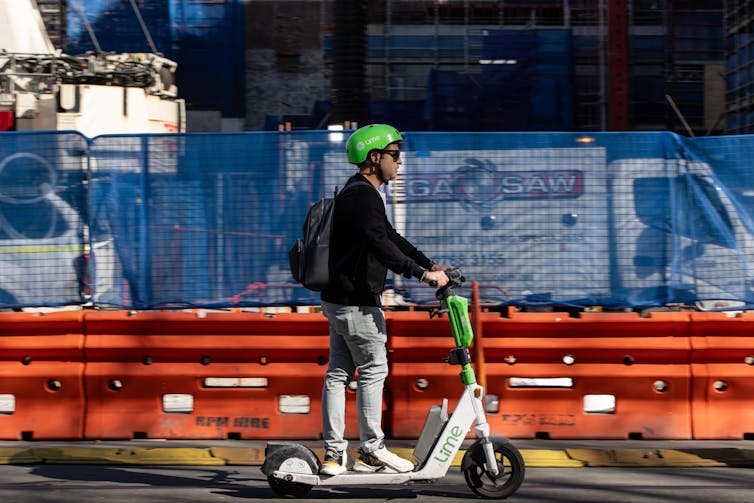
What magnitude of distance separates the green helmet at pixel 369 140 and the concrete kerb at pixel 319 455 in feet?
6.62

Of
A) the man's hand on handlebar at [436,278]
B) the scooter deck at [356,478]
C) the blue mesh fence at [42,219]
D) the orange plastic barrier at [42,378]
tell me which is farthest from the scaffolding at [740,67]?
the scooter deck at [356,478]

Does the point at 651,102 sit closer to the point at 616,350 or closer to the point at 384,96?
the point at 384,96

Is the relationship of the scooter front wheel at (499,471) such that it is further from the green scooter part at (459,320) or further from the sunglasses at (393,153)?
the sunglasses at (393,153)

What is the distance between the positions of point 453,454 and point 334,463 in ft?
2.00

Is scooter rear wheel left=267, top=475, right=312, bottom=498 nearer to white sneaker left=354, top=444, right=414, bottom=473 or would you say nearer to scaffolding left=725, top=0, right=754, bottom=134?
white sneaker left=354, top=444, right=414, bottom=473

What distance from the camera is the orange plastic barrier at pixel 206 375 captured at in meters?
8.15

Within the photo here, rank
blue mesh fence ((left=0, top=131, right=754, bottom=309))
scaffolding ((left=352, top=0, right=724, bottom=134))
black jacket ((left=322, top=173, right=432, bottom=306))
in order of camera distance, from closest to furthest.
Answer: black jacket ((left=322, top=173, right=432, bottom=306))
blue mesh fence ((left=0, top=131, right=754, bottom=309))
scaffolding ((left=352, top=0, right=724, bottom=134))

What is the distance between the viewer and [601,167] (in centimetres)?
846

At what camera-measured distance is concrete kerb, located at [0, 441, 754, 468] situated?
7.15 metres

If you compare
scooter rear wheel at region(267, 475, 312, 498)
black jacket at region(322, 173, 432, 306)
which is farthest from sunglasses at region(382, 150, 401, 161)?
scooter rear wheel at region(267, 475, 312, 498)

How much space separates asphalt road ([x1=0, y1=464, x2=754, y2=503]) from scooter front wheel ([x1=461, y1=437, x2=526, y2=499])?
15 centimetres

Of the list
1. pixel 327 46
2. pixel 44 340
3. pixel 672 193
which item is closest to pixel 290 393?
pixel 44 340

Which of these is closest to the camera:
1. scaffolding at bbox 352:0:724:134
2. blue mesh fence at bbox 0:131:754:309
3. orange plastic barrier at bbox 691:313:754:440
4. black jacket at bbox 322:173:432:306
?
black jacket at bbox 322:173:432:306

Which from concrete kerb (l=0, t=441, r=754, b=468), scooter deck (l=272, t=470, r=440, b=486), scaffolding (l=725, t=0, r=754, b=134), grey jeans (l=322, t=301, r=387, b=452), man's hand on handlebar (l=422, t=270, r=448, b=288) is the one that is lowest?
concrete kerb (l=0, t=441, r=754, b=468)
